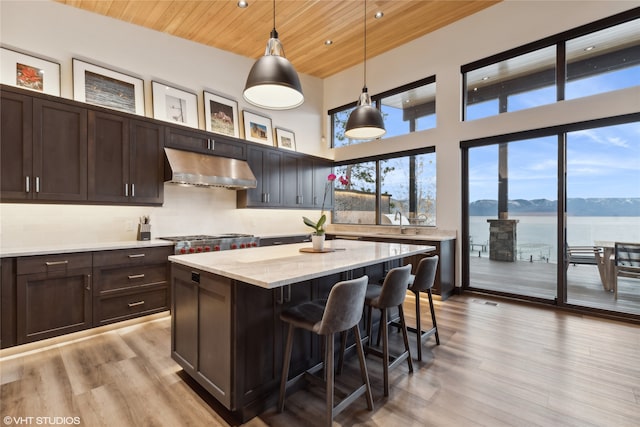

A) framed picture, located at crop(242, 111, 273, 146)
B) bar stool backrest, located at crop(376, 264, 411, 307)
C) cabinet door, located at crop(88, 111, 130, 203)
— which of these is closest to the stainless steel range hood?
cabinet door, located at crop(88, 111, 130, 203)

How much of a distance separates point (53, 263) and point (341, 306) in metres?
2.92

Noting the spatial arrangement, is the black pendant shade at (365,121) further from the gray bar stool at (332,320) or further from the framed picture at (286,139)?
the framed picture at (286,139)

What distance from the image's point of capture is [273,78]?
2119 millimetres

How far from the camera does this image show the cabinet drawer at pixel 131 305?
320cm

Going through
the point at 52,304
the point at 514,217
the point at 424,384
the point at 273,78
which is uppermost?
the point at 273,78

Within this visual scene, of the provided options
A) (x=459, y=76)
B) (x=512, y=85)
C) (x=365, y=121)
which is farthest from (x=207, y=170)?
(x=512, y=85)

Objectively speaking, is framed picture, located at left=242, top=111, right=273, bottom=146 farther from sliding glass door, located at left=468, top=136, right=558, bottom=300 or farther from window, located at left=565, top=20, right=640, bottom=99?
window, located at left=565, top=20, right=640, bottom=99

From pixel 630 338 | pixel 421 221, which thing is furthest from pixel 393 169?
pixel 630 338

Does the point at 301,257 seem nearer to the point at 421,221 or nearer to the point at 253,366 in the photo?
the point at 253,366

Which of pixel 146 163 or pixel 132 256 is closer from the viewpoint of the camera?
pixel 132 256

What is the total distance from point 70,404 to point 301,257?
71.5 inches

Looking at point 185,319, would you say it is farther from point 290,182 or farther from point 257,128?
point 257,128
